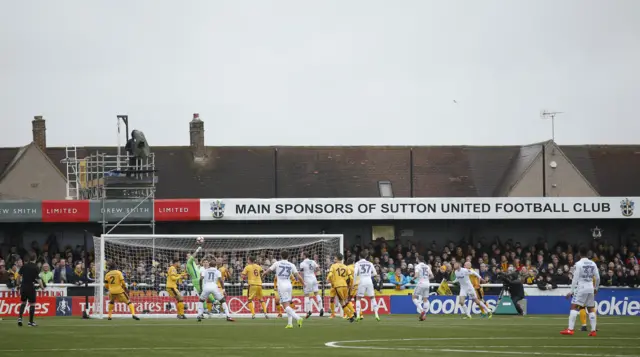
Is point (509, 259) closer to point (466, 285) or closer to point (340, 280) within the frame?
point (466, 285)

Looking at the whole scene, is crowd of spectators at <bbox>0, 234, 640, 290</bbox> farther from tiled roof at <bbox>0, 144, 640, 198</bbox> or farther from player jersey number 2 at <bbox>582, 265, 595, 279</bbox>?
player jersey number 2 at <bbox>582, 265, 595, 279</bbox>

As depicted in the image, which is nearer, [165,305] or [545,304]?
[165,305]

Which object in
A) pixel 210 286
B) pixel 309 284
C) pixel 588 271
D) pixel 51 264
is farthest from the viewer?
pixel 51 264

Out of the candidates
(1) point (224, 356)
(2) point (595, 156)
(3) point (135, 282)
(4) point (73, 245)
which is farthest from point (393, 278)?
(1) point (224, 356)

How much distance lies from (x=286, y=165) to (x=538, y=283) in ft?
52.7

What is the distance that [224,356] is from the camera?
19500mm

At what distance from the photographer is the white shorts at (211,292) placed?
3425 cm

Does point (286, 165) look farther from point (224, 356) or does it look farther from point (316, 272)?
point (224, 356)

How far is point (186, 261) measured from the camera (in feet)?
133

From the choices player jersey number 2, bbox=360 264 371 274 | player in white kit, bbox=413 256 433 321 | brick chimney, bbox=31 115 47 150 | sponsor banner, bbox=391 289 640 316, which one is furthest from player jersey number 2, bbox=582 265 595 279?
brick chimney, bbox=31 115 47 150

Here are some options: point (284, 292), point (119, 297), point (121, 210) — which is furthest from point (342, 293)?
point (121, 210)

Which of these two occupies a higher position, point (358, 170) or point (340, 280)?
point (358, 170)

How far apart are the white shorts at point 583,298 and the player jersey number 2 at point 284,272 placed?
29.7ft

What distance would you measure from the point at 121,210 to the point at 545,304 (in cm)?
1689
